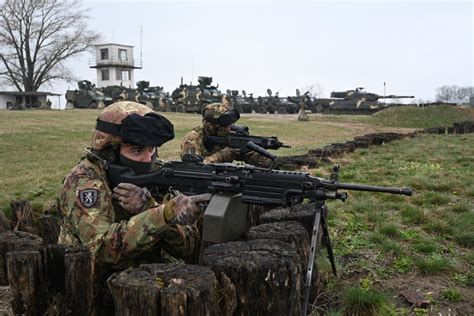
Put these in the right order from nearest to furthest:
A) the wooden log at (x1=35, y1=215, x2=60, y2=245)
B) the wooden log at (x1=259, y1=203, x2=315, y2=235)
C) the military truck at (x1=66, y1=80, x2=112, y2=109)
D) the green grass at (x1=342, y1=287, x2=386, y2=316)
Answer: the green grass at (x1=342, y1=287, x2=386, y2=316), the wooden log at (x1=259, y1=203, x2=315, y2=235), the wooden log at (x1=35, y1=215, x2=60, y2=245), the military truck at (x1=66, y1=80, x2=112, y2=109)

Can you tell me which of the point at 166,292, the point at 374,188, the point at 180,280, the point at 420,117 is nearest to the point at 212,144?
the point at 374,188

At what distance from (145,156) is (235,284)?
115cm

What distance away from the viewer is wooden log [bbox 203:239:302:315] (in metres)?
2.73

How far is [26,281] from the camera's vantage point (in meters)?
3.01

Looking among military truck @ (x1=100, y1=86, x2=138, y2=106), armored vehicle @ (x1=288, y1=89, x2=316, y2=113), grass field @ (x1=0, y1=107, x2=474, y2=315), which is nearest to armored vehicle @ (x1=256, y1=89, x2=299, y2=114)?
armored vehicle @ (x1=288, y1=89, x2=316, y2=113)

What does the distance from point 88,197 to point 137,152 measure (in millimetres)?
494

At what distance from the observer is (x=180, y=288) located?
238 cm

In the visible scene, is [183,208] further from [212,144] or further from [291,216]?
[212,144]

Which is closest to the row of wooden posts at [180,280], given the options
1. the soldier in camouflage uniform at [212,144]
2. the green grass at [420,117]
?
the soldier in camouflage uniform at [212,144]

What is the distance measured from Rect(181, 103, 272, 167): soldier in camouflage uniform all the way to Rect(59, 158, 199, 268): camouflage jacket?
3.20 meters

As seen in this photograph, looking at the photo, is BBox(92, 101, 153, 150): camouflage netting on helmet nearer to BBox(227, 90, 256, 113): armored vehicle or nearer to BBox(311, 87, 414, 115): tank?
BBox(311, 87, 414, 115): tank

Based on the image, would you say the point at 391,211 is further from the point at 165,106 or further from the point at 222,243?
the point at 165,106

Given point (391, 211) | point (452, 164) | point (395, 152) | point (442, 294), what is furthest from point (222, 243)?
point (395, 152)

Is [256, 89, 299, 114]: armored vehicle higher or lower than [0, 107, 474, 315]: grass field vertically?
higher
